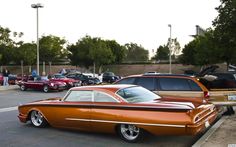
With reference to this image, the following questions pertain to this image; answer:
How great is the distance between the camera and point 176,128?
291 inches

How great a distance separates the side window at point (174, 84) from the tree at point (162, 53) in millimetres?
75907

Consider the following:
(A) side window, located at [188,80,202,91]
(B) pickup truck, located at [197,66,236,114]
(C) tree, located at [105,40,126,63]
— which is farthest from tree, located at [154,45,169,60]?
(A) side window, located at [188,80,202,91]

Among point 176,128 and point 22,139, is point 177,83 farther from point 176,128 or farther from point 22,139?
point 22,139

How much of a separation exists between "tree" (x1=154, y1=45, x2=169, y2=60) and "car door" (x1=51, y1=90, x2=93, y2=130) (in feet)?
256

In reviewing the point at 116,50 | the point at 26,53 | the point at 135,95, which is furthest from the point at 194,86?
the point at 116,50

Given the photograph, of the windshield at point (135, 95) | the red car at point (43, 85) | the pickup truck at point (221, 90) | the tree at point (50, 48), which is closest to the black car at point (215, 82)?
the pickup truck at point (221, 90)

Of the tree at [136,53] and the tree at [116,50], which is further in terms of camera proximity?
the tree at [136,53]

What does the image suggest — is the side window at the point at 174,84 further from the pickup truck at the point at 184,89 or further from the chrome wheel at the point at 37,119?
the chrome wheel at the point at 37,119

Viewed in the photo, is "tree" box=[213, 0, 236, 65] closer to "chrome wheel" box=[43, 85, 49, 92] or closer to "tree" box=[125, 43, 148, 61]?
"chrome wheel" box=[43, 85, 49, 92]

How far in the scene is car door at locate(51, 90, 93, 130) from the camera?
28.5 ft

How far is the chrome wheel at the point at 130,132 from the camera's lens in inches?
314

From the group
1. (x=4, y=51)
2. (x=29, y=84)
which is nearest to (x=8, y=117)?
(x=29, y=84)

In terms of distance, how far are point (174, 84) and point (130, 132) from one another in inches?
123

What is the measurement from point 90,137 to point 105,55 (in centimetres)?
4576
